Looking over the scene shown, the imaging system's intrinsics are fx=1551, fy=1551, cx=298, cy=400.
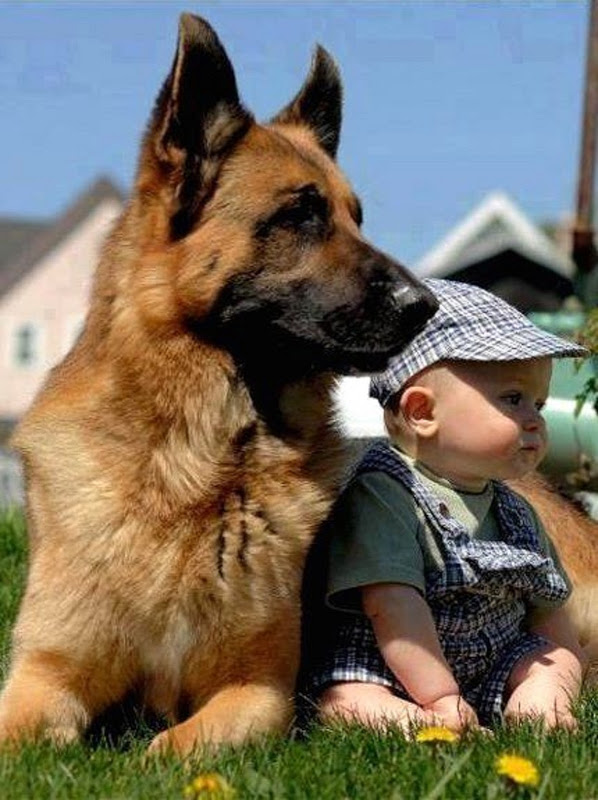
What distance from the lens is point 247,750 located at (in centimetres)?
362

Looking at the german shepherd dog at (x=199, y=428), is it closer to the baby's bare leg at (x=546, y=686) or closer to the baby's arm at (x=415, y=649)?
the baby's arm at (x=415, y=649)

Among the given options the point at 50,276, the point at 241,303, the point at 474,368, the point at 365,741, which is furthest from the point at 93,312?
the point at 50,276

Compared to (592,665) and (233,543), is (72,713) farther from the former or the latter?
(592,665)

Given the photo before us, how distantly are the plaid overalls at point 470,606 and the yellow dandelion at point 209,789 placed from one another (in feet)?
3.92

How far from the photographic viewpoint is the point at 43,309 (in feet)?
161

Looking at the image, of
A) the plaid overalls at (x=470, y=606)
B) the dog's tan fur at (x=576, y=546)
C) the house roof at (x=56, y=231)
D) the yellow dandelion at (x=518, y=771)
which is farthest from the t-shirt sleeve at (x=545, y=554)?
the house roof at (x=56, y=231)

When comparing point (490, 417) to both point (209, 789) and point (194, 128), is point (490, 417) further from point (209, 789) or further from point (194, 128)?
point (209, 789)

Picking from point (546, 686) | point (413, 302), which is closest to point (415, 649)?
point (546, 686)

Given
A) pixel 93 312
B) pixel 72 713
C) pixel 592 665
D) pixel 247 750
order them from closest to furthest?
1. pixel 247 750
2. pixel 72 713
3. pixel 93 312
4. pixel 592 665

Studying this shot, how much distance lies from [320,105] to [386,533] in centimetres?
130

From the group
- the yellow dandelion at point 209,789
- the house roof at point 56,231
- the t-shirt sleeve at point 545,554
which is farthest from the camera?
the house roof at point 56,231

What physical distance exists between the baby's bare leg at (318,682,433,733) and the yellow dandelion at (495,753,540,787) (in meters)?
0.69

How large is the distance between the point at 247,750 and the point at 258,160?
1.52m

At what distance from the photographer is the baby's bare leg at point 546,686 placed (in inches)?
160
